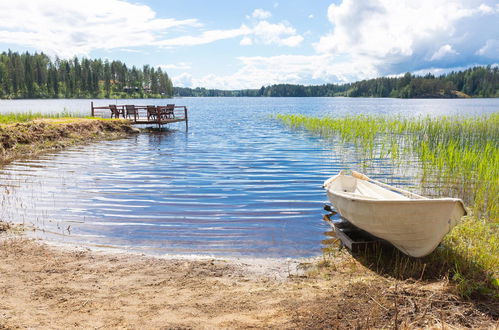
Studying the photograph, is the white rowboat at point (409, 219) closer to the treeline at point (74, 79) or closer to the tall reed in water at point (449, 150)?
the tall reed in water at point (449, 150)

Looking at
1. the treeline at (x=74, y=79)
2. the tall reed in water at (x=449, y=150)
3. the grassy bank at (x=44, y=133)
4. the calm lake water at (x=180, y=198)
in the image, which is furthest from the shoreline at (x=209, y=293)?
the treeline at (x=74, y=79)

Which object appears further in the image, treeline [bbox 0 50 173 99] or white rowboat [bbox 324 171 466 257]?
treeline [bbox 0 50 173 99]

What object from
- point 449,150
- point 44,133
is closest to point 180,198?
point 449,150

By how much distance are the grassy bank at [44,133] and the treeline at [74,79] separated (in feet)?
355

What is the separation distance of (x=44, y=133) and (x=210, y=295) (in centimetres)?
2108

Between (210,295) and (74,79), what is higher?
(74,79)

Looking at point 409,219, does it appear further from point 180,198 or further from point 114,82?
point 114,82

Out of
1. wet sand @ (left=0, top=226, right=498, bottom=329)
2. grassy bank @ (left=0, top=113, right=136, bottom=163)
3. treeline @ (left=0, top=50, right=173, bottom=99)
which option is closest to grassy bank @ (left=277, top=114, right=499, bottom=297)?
wet sand @ (left=0, top=226, right=498, bottom=329)

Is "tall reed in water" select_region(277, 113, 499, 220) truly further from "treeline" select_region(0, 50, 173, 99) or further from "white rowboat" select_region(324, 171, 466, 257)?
"treeline" select_region(0, 50, 173, 99)

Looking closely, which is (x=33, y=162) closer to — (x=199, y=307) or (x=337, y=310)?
(x=199, y=307)

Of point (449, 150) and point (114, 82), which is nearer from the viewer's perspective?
point (449, 150)

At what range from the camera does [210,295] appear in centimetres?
523

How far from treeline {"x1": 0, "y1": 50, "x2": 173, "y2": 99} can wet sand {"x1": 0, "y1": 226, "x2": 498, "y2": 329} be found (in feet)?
435

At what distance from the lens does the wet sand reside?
431 centimetres
